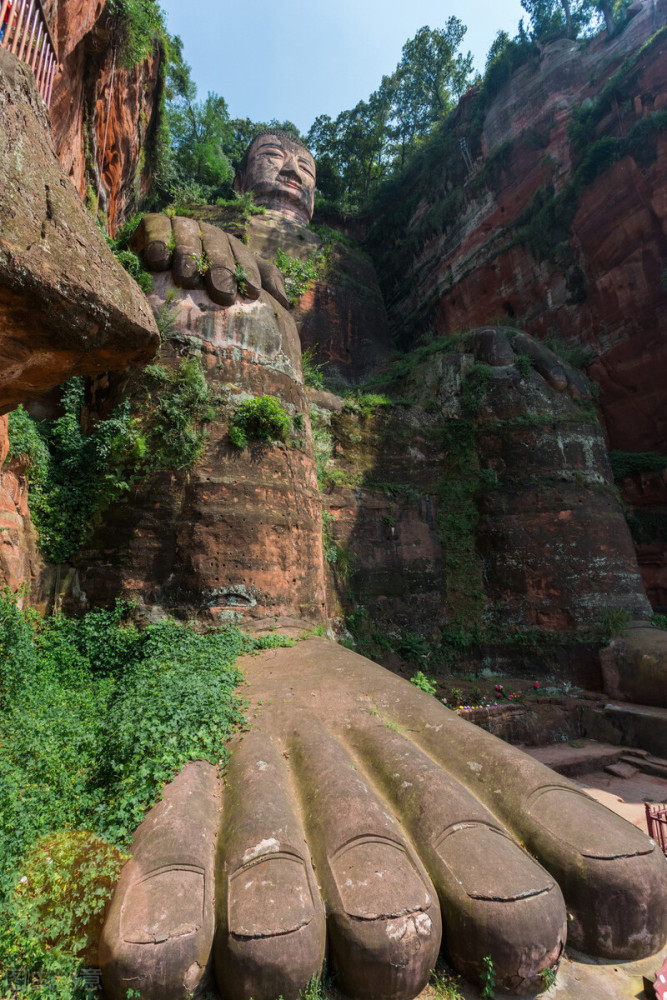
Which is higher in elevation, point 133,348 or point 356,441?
point 356,441

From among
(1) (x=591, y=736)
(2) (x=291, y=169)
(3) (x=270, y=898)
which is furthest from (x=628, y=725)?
(2) (x=291, y=169)

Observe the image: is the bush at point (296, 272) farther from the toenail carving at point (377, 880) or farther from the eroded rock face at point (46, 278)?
the toenail carving at point (377, 880)

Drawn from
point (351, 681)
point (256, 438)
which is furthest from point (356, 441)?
point (351, 681)

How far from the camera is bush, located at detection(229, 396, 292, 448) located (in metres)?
7.28

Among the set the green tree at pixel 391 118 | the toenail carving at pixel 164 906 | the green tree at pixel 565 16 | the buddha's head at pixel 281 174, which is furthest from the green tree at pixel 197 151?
the toenail carving at pixel 164 906

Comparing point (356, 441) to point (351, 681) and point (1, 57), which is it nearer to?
point (351, 681)

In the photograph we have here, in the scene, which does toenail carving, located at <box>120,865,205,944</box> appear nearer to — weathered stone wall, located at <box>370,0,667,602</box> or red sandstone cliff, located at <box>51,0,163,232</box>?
red sandstone cliff, located at <box>51,0,163,232</box>

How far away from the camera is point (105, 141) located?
34.8 feet

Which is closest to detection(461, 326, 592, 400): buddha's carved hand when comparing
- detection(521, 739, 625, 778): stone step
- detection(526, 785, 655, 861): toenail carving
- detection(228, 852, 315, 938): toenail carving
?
detection(521, 739, 625, 778): stone step

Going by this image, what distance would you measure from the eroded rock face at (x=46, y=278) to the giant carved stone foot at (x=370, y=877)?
2.70 meters

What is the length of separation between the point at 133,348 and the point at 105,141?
10.7 m

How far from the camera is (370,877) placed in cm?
268

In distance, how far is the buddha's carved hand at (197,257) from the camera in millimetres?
7684

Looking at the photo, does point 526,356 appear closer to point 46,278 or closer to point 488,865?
point 488,865
